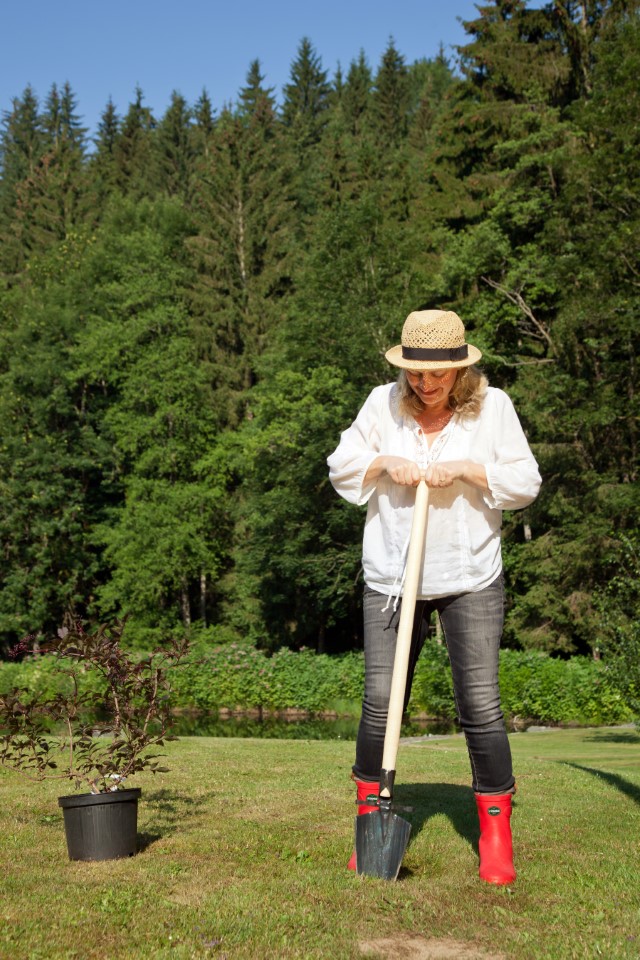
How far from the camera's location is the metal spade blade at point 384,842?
3932 millimetres

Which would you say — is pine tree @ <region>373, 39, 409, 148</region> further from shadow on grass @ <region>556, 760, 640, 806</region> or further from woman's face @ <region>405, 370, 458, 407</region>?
woman's face @ <region>405, 370, 458, 407</region>

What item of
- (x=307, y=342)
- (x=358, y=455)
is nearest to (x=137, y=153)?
(x=307, y=342)

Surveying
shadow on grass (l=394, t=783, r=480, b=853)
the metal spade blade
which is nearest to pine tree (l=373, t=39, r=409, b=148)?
shadow on grass (l=394, t=783, r=480, b=853)

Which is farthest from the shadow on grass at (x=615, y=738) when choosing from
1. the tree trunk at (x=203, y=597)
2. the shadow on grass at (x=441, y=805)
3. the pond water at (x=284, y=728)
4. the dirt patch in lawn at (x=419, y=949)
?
the tree trunk at (x=203, y=597)

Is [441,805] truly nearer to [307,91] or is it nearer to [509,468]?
[509,468]

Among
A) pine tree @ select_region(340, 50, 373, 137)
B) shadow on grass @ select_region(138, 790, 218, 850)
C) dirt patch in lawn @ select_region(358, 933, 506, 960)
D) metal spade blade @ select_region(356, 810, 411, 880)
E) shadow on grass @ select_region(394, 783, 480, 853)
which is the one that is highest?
pine tree @ select_region(340, 50, 373, 137)

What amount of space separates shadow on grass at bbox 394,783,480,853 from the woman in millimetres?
634

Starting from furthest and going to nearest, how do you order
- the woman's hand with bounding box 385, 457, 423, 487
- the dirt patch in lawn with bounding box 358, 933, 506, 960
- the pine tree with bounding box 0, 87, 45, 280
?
the pine tree with bounding box 0, 87, 45, 280, the woman's hand with bounding box 385, 457, 423, 487, the dirt patch in lawn with bounding box 358, 933, 506, 960

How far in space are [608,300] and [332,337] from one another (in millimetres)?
10705

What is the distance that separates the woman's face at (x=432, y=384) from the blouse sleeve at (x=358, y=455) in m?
0.22

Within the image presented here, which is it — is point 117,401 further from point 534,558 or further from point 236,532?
point 534,558

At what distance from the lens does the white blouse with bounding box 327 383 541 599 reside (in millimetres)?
4211

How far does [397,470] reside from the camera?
424 cm

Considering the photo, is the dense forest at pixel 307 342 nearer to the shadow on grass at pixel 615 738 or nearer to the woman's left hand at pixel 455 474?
the shadow on grass at pixel 615 738
